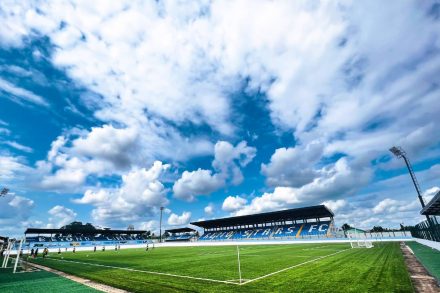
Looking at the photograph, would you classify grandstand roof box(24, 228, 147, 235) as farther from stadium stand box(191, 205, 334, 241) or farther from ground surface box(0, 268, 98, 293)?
ground surface box(0, 268, 98, 293)

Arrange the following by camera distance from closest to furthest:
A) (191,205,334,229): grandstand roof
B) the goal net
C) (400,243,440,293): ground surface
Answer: (400,243,440,293): ground surface < the goal net < (191,205,334,229): grandstand roof

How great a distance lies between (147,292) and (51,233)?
294 ft

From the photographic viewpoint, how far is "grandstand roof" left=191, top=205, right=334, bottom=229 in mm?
61125

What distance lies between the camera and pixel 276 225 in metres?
74.8

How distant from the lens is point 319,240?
48094mm

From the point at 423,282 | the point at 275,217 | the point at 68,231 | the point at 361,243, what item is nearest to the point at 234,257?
the point at 423,282

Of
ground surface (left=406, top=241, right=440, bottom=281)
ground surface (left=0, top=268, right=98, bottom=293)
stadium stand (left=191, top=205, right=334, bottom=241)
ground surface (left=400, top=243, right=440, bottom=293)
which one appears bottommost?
ground surface (left=400, top=243, right=440, bottom=293)

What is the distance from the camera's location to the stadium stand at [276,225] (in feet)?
202

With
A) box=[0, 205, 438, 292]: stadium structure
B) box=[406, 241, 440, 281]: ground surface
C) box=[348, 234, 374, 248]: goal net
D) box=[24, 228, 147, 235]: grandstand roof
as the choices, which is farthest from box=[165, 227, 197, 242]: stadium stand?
box=[406, 241, 440, 281]: ground surface

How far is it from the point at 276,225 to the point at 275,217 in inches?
207

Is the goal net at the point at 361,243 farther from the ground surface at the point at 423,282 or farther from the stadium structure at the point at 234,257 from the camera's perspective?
the ground surface at the point at 423,282

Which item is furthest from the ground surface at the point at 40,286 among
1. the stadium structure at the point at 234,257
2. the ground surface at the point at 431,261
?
the ground surface at the point at 431,261

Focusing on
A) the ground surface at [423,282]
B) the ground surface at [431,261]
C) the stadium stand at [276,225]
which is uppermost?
the stadium stand at [276,225]

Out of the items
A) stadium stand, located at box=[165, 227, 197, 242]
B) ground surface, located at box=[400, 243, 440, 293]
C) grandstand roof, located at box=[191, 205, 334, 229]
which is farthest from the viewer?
stadium stand, located at box=[165, 227, 197, 242]
